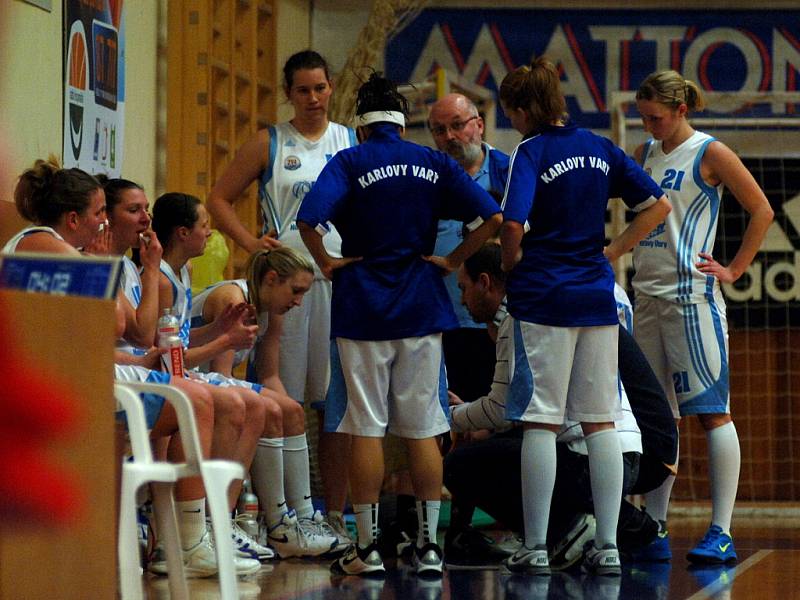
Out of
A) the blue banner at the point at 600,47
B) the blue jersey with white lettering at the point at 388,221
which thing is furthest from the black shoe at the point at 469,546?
the blue banner at the point at 600,47

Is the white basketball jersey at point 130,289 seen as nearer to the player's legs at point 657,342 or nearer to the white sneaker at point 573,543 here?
the white sneaker at point 573,543

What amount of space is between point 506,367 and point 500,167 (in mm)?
1145

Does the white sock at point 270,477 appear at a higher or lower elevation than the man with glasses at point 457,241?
lower

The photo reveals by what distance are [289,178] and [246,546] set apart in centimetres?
140

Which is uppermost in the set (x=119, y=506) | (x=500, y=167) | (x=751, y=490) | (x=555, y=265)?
(x=500, y=167)

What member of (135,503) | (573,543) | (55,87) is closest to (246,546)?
(573,543)

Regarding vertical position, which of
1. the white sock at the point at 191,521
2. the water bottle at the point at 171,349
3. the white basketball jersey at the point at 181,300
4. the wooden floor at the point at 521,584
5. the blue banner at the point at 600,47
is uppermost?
the blue banner at the point at 600,47

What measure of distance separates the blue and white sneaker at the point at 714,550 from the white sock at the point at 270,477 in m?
1.35

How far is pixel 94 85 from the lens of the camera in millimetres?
5305

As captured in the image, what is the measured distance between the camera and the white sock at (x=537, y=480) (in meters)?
3.81

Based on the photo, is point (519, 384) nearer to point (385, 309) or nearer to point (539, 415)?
point (539, 415)

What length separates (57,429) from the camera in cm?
156

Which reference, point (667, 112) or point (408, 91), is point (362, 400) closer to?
point (667, 112)

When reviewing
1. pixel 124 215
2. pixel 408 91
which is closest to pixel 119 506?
pixel 124 215
